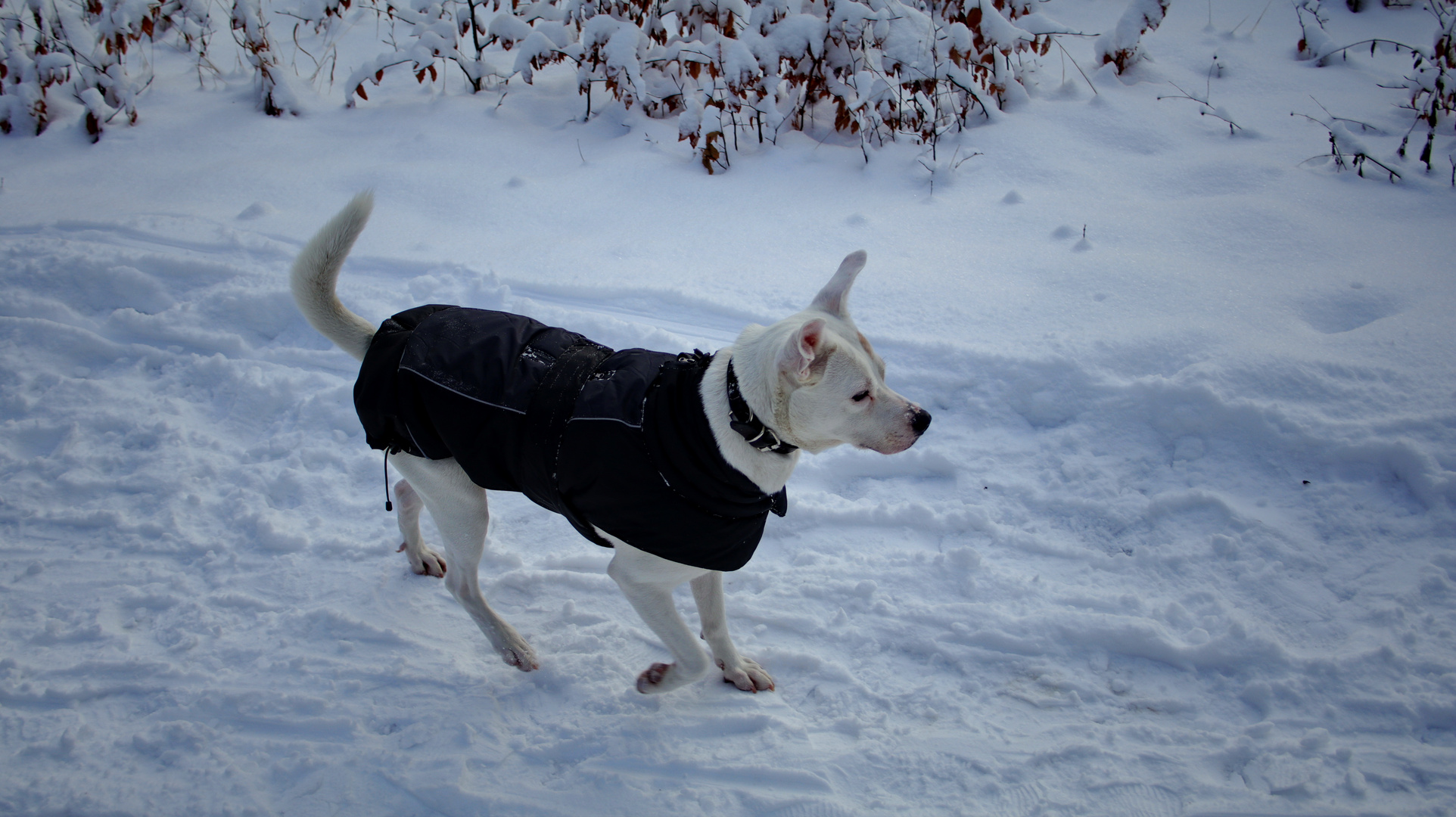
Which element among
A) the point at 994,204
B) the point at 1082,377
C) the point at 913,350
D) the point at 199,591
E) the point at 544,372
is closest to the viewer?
the point at 544,372

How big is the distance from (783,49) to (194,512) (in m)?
4.58

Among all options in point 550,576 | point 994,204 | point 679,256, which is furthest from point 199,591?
point 994,204

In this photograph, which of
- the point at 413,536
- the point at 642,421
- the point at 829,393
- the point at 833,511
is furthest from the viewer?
the point at 833,511

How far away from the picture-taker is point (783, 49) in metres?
5.49

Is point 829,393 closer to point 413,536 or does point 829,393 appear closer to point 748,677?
point 748,677

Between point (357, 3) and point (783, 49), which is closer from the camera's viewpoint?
point (783, 49)

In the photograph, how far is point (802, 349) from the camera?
74.0 inches

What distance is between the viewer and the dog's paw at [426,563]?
3.01 metres

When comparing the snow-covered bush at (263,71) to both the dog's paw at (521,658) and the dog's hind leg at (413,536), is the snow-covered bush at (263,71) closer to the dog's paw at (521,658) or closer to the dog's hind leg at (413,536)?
the dog's hind leg at (413,536)

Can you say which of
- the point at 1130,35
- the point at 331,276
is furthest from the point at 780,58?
the point at 331,276

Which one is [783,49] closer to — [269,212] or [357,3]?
[269,212]

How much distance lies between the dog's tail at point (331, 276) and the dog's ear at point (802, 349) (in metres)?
1.39

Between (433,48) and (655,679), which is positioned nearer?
(655,679)

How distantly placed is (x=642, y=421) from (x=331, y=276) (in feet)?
3.90
